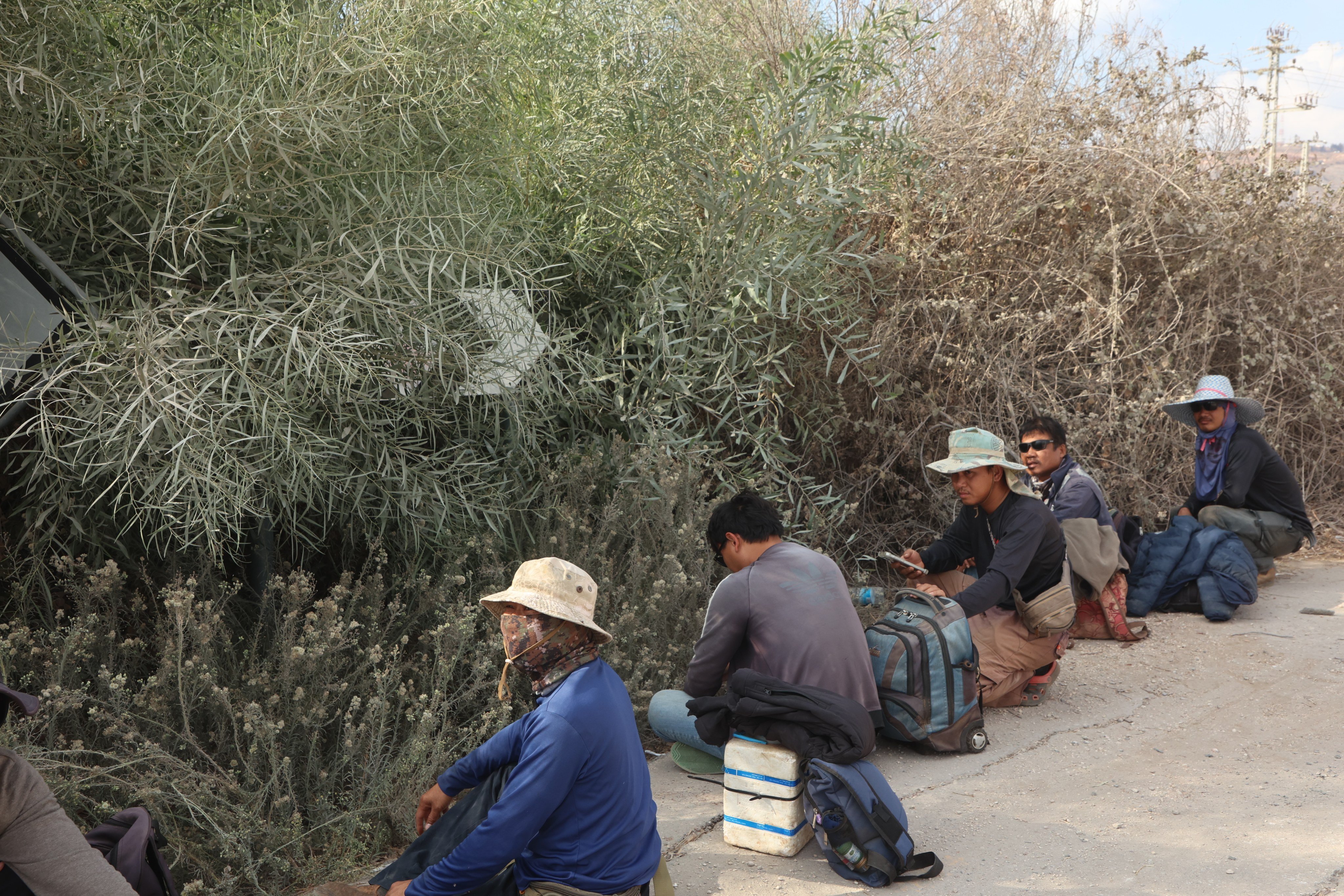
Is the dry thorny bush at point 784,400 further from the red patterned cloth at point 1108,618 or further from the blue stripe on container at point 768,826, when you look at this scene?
the red patterned cloth at point 1108,618

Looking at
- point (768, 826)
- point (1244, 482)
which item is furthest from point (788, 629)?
point (1244, 482)

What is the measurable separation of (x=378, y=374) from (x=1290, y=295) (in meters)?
6.88

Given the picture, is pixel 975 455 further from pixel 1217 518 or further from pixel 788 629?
pixel 1217 518

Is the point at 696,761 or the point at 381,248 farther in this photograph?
the point at 696,761

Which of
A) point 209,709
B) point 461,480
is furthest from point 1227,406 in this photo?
point 209,709

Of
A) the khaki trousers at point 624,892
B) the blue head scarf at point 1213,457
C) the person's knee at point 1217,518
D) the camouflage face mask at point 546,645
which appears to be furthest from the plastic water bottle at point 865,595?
the blue head scarf at point 1213,457

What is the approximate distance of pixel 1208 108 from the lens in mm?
7547

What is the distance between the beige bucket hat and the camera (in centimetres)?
240

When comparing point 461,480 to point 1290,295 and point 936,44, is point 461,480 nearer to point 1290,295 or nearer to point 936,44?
point 936,44

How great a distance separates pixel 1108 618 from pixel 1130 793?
1.90m

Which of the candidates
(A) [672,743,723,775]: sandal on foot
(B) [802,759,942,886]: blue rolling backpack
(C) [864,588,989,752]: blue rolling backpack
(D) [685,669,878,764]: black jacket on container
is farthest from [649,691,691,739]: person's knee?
(B) [802,759,942,886]: blue rolling backpack

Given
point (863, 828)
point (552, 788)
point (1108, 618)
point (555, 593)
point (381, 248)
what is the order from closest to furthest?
point (552, 788)
point (555, 593)
point (863, 828)
point (381, 248)
point (1108, 618)

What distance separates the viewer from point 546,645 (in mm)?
2436

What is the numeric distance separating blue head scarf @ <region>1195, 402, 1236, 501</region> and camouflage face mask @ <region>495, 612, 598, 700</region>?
5.17 metres
